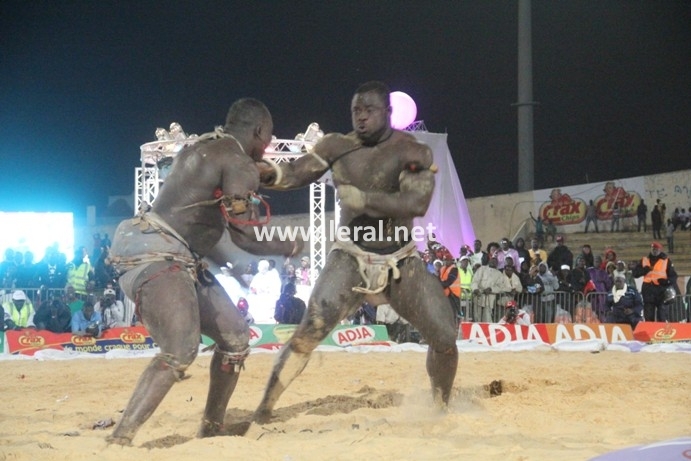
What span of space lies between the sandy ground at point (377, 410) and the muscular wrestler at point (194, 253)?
434 millimetres

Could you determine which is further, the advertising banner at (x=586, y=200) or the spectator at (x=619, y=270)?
the advertising banner at (x=586, y=200)

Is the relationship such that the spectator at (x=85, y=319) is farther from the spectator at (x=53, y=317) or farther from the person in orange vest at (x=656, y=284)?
the person in orange vest at (x=656, y=284)

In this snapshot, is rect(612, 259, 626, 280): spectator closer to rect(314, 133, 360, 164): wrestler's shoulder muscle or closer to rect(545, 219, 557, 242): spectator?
rect(545, 219, 557, 242): spectator

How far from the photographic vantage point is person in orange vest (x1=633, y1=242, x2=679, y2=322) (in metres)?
15.5

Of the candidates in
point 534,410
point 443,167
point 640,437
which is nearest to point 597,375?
point 534,410

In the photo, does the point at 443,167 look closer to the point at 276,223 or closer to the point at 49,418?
the point at 276,223

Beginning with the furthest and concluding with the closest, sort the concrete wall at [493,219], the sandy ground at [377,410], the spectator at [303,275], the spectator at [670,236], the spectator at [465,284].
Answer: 1. the concrete wall at [493,219]
2. the spectator at [670,236]
3. the spectator at [303,275]
4. the spectator at [465,284]
5. the sandy ground at [377,410]

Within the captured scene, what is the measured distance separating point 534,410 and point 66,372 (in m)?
5.73

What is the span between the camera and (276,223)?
102 feet

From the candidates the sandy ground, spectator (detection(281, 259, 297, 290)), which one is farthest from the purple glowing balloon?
the sandy ground

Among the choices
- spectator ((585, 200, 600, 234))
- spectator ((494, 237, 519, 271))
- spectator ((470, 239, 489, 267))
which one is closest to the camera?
spectator ((494, 237, 519, 271))

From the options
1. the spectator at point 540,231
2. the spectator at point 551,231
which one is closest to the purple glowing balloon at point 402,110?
the spectator at point 540,231

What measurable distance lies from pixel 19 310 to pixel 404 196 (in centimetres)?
1142

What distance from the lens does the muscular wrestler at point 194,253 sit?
16.7 feet
